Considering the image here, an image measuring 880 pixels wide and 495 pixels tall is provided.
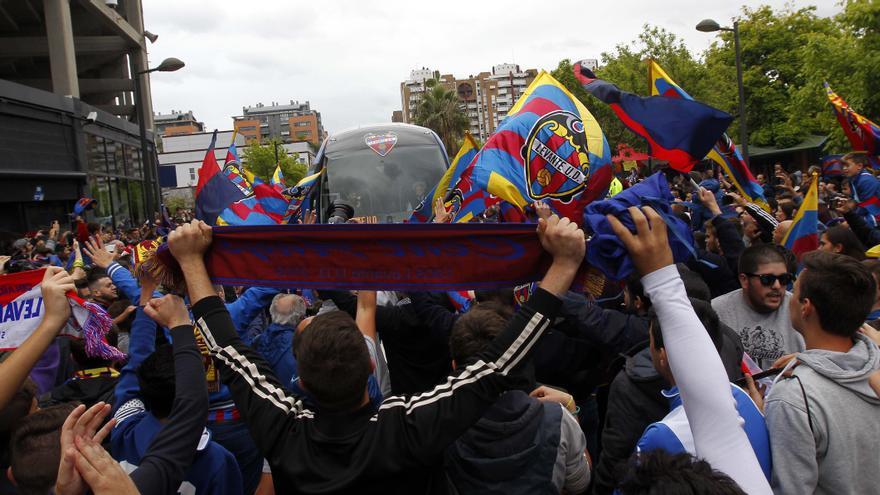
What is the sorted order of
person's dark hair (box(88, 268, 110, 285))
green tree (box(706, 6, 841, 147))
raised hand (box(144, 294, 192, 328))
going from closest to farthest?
raised hand (box(144, 294, 192, 328))
person's dark hair (box(88, 268, 110, 285))
green tree (box(706, 6, 841, 147))

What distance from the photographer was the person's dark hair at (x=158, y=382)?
293cm

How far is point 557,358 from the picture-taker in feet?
12.8

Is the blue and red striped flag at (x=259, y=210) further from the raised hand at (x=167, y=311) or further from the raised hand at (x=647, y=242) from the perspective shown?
the raised hand at (x=647, y=242)

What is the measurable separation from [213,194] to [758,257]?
6.25 metres

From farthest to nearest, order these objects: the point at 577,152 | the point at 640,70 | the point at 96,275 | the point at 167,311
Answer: the point at 640,70, the point at 96,275, the point at 577,152, the point at 167,311

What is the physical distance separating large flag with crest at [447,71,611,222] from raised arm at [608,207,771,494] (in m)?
3.00

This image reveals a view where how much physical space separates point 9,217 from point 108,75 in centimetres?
1536

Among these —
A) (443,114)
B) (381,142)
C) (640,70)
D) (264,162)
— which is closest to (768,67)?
(640,70)

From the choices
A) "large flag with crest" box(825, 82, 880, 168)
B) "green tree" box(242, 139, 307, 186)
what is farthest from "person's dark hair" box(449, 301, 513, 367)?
"green tree" box(242, 139, 307, 186)

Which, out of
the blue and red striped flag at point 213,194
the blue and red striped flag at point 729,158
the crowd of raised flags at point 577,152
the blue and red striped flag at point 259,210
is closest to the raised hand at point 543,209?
the crowd of raised flags at point 577,152

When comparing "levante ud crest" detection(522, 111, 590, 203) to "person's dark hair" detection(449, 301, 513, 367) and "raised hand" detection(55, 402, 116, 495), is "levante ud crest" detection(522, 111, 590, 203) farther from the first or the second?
"raised hand" detection(55, 402, 116, 495)

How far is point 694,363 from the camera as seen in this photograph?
192 centimetres

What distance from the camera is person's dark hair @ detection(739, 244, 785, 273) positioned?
4027 millimetres

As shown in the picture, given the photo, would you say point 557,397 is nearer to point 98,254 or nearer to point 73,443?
point 73,443
